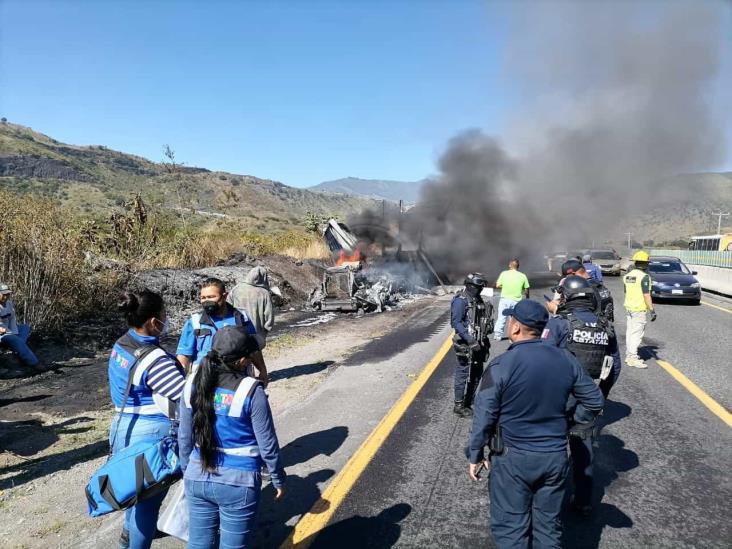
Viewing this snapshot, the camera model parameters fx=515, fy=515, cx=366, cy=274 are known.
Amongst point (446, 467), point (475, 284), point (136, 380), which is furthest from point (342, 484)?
point (475, 284)

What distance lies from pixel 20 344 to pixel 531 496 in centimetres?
779

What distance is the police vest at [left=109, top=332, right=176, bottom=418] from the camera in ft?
9.30

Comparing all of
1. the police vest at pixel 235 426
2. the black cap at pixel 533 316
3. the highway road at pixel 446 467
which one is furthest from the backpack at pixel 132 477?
the black cap at pixel 533 316

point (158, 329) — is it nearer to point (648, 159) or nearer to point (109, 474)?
point (109, 474)

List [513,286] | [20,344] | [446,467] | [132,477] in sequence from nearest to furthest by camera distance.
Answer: [132,477] < [446,467] < [20,344] < [513,286]

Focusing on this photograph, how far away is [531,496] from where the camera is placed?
2.69 meters

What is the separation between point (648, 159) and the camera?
20.4 metres

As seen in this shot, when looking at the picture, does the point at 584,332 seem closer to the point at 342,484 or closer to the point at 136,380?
the point at 342,484

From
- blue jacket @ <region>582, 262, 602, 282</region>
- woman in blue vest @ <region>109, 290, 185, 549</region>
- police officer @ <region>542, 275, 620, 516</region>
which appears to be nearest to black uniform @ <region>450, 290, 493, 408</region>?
police officer @ <region>542, 275, 620, 516</region>

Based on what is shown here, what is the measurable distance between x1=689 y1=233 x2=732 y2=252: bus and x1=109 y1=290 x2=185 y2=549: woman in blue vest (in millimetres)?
38443

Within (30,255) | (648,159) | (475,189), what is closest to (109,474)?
(30,255)

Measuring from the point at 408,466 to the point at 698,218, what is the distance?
112 meters

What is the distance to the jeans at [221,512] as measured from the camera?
2.40 meters

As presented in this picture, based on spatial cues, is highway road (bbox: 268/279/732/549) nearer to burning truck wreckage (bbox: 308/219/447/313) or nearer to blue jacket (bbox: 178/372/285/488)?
blue jacket (bbox: 178/372/285/488)
